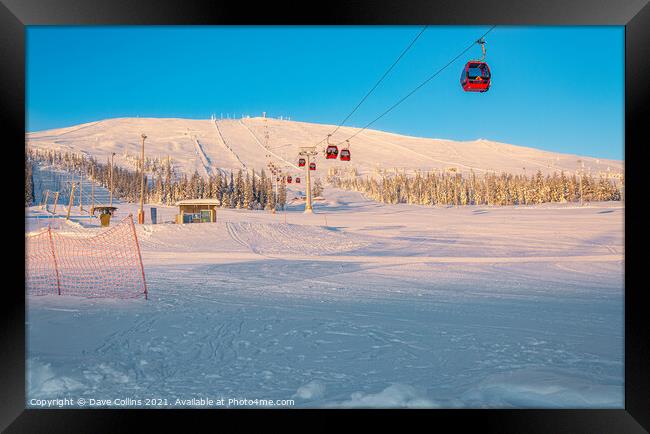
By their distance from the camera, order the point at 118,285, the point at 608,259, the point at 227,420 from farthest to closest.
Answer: the point at 608,259 < the point at 118,285 < the point at 227,420

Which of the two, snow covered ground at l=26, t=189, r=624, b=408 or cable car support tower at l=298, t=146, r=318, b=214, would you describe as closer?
snow covered ground at l=26, t=189, r=624, b=408

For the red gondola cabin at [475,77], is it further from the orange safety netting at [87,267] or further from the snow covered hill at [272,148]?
the snow covered hill at [272,148]

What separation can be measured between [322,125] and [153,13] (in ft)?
595

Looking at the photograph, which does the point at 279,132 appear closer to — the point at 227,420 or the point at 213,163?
the point at 213,163

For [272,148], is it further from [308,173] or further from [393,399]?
[393,399]

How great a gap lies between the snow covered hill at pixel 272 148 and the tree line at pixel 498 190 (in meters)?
33.2

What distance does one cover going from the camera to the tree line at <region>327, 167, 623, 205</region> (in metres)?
75.9

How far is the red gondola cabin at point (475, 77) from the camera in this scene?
9336 mm

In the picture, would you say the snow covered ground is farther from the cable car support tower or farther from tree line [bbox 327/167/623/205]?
tree line [bbox 327/167/623/205]

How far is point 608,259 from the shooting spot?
1675 centimetres

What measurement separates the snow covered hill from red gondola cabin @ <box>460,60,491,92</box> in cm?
11057

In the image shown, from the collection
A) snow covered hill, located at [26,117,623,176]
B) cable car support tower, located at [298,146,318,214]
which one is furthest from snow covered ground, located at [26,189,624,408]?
snow covered hill, located at [26,117,623,176]

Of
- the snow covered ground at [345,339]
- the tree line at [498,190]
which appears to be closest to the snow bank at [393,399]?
the snow covered ground at [345,339]
